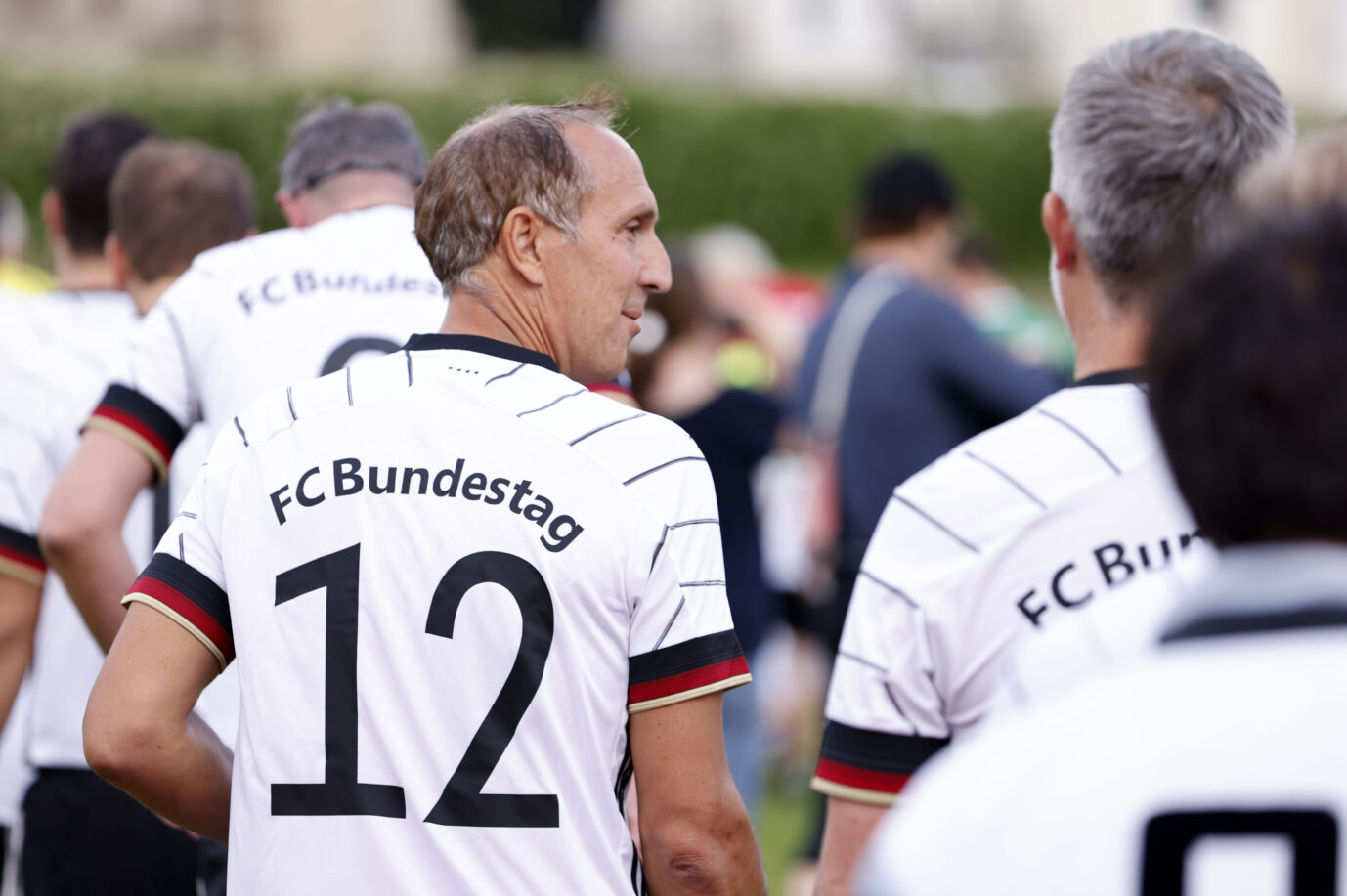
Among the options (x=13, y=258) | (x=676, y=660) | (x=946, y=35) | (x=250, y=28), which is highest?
(x=946, y=35)

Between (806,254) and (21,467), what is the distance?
1872 cm

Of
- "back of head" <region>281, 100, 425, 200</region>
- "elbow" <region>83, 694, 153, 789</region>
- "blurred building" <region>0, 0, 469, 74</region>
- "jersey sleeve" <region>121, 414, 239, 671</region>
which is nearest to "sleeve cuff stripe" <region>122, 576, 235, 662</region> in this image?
"jersey sleeve" <region>121, 414, 239, 671</region>

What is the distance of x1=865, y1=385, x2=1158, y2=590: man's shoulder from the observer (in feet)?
6.16

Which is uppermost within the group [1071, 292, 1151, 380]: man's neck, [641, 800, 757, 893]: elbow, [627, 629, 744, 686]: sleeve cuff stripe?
[1071, 292, 1151, 380]: man's neck

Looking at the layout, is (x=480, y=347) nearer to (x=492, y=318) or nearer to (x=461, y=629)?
(x=492, y=318)

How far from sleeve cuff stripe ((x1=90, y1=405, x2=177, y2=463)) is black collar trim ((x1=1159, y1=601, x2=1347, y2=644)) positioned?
2132 millimetres

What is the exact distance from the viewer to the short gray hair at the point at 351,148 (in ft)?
10.6

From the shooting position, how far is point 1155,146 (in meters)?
1.90

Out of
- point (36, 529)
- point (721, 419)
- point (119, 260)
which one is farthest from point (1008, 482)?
point (721, 419)

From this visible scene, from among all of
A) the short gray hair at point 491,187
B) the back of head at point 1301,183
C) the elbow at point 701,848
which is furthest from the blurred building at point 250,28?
the back of head at point 1301,183

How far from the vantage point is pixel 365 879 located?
6.53 feet

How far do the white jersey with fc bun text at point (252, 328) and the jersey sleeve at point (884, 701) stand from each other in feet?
4.03

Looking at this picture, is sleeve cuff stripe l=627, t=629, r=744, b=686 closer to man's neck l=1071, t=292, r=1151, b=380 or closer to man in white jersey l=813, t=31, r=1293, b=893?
man in white jersey l=813, t=31, r=1293, b=893

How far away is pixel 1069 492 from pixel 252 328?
1.56 metres
